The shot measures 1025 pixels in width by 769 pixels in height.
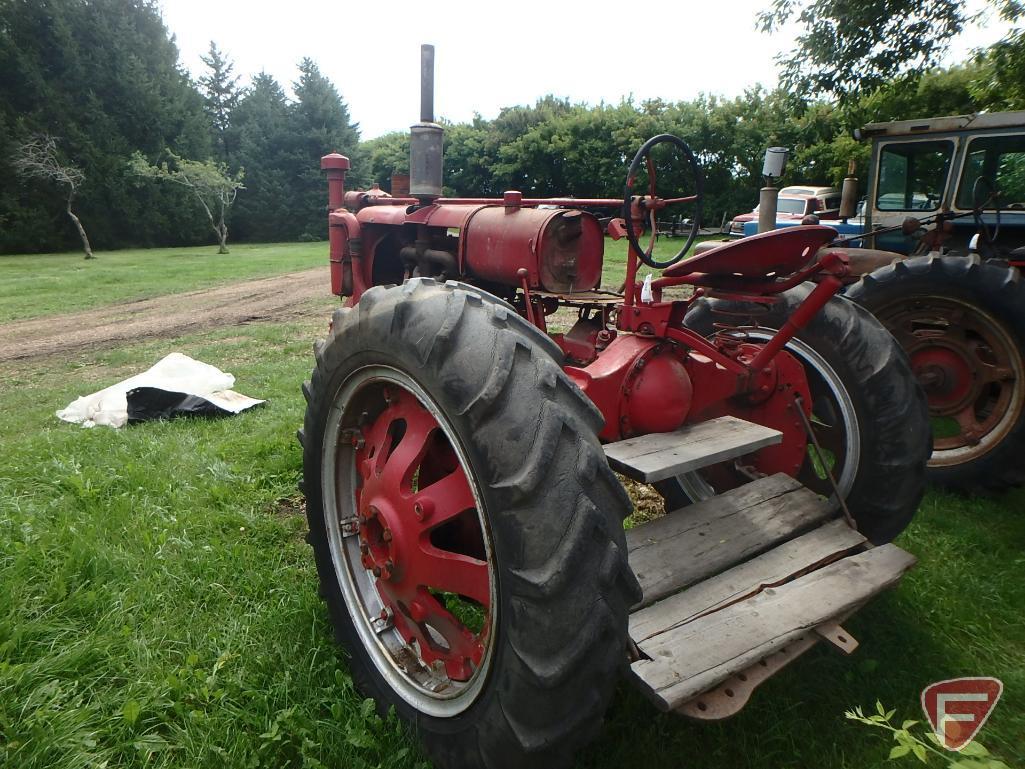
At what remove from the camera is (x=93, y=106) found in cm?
2912

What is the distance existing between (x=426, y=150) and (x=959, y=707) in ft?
9.72

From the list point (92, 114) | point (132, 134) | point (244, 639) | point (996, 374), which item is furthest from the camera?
point (132, 134)

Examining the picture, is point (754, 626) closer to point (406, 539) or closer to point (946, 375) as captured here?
point (406, 539)

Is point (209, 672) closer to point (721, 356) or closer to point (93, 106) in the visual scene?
point (721, 356)

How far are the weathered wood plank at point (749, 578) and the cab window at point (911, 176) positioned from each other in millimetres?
4619

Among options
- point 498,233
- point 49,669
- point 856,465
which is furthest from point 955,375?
point 49,669

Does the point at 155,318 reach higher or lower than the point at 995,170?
lower

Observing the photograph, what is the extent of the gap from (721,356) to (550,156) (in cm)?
2427

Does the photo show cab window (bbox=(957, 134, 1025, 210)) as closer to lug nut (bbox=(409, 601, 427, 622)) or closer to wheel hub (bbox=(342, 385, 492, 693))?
wheel hub (bbox=(342, 385, 492, 693))

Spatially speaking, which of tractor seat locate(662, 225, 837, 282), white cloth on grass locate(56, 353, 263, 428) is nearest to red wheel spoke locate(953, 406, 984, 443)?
tractor seat locate(662, 225, 837, 282)

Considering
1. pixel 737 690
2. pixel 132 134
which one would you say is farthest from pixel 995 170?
pixel 132 134

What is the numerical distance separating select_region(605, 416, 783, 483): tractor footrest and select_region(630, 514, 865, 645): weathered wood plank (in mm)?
333

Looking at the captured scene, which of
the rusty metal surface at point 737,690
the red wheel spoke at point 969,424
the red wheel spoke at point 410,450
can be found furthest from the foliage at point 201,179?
the rusty metal surface at point 737,690

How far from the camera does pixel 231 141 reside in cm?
3741
